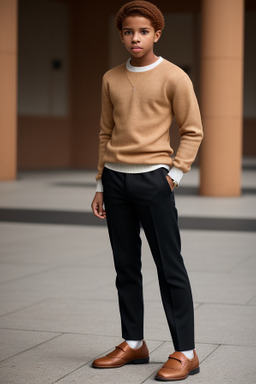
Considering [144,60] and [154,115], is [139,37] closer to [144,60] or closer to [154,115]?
[144,60]

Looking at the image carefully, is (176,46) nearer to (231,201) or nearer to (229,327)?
(231,201)

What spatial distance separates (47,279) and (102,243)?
2.45 meters

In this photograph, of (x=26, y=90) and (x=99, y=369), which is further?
(x=26, y=90)

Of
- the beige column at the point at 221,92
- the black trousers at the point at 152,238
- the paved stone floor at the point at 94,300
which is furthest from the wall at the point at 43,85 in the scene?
the black trousers at the point at 152,238

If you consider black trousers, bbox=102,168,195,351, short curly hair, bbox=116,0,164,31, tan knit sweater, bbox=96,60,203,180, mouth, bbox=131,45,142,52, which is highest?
short curly hair, bbox=116,0,164,31

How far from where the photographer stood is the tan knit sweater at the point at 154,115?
4.37 m

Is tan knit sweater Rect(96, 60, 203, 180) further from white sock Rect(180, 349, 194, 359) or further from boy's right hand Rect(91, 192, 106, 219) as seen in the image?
white sock Rect(180, 349, 194, 359)

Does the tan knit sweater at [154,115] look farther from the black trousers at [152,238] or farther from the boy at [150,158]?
the black trousers at [152,238]

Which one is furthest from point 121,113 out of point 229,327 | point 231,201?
point 231,201

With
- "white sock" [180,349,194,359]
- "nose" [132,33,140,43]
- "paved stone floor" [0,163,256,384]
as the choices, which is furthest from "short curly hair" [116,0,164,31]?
"paved stone floor" [0,163,256,384]

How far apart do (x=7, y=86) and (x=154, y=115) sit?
16968 millimetres

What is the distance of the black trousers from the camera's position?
442 cm

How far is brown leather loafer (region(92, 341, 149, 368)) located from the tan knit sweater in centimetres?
107

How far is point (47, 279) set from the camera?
7496 mm
